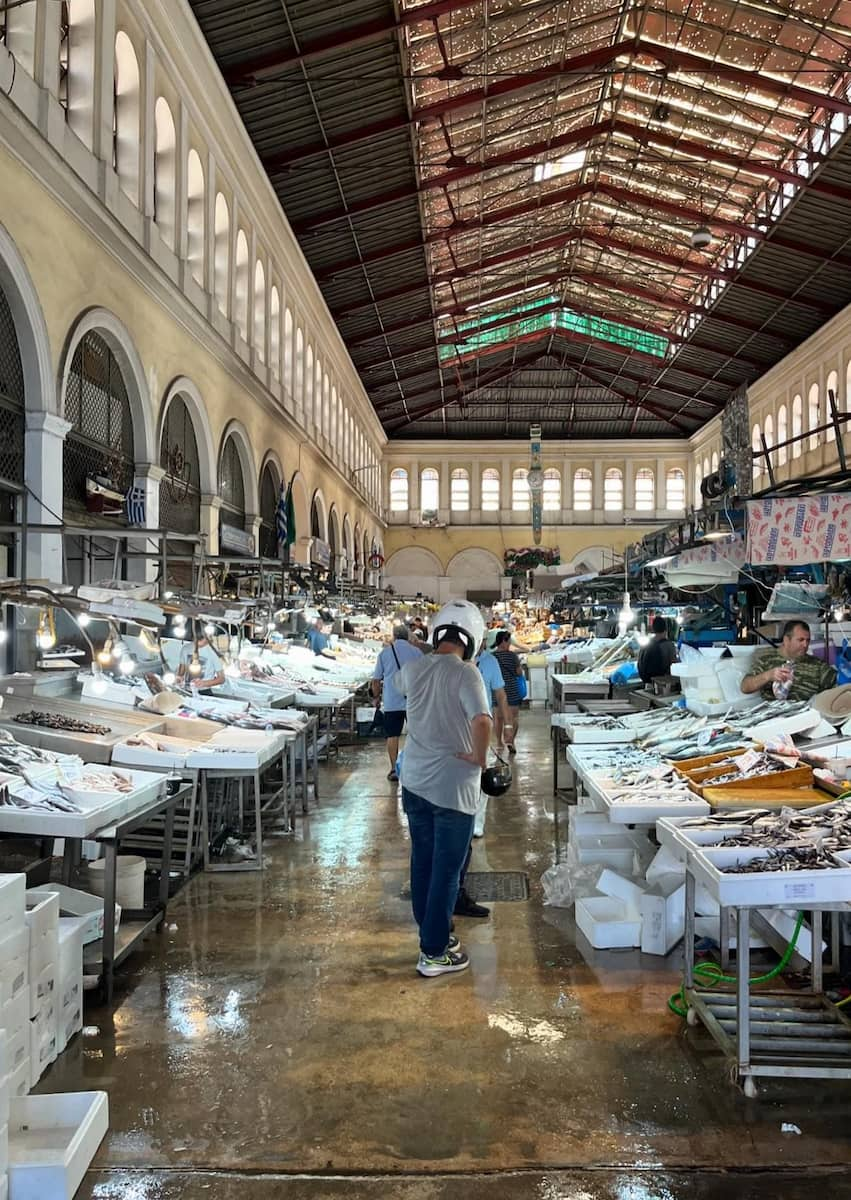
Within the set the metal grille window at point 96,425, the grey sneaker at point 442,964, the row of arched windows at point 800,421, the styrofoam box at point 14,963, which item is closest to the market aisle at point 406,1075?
the grey sneaker at point 442,964

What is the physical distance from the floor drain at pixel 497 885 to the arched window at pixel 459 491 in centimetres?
3676

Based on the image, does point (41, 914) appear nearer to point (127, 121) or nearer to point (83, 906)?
point (83, 906)

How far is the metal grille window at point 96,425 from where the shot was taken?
981 centimetres

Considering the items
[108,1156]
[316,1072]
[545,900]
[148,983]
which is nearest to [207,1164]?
[108,1156]

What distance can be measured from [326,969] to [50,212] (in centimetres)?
730

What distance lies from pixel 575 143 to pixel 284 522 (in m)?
11.0

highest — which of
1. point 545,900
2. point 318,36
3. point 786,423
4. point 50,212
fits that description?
point 318,36

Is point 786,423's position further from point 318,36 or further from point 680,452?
point 318,36

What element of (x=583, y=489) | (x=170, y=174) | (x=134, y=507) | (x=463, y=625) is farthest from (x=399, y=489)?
(x=463, y=625)

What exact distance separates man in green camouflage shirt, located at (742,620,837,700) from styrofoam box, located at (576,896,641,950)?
2173 millimetres

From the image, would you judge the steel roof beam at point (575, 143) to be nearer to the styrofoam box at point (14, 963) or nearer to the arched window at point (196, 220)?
the arched window at point (196, 220)

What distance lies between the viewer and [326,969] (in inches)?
195

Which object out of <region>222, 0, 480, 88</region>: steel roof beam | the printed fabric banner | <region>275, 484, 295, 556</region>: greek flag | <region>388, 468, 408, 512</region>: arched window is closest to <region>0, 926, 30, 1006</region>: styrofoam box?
the printed fabric banner

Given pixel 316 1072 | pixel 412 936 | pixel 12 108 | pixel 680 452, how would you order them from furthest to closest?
pixel 680 452
pixel 12 108
pixel 412 936
pixel 316 1072
